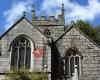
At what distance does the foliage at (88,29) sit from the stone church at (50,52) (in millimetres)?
18136

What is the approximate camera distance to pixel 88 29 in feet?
153

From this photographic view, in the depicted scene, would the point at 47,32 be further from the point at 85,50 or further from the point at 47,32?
the point at 85,50

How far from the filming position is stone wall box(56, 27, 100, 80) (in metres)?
26.5

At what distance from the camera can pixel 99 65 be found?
1052 inches

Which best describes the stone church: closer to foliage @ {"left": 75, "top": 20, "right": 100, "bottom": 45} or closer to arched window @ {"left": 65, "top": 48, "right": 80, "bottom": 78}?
arched window @ {"left": 65, "top": 48, "right": 80, "bottom": 78}

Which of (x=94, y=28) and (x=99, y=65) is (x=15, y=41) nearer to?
(x=99, y=65)

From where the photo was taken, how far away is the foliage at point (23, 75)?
24453 millimetres

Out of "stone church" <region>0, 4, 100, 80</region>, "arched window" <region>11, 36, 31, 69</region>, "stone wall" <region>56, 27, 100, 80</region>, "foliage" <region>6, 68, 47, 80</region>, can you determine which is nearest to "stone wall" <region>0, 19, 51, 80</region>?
"stone church" <region>0, 4, 100, 80</region>

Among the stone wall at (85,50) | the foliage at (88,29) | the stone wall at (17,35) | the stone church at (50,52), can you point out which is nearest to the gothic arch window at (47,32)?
the foliage at (88,29)

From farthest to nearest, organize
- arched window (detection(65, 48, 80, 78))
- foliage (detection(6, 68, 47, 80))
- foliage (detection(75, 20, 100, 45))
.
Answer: foliage (detection(75, 20, 100, 45)) → arched window (detection(65, 48, 80, 78)) → foliage (detection(6, 68, 47, 80))

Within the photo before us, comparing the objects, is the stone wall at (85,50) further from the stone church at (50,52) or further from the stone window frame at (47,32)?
the stone window frame at (47,32)

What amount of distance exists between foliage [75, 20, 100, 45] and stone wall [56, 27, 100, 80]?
17.8 m

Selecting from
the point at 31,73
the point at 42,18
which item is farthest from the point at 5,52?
the point at 42,18

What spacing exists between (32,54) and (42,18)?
16426 millimetres
